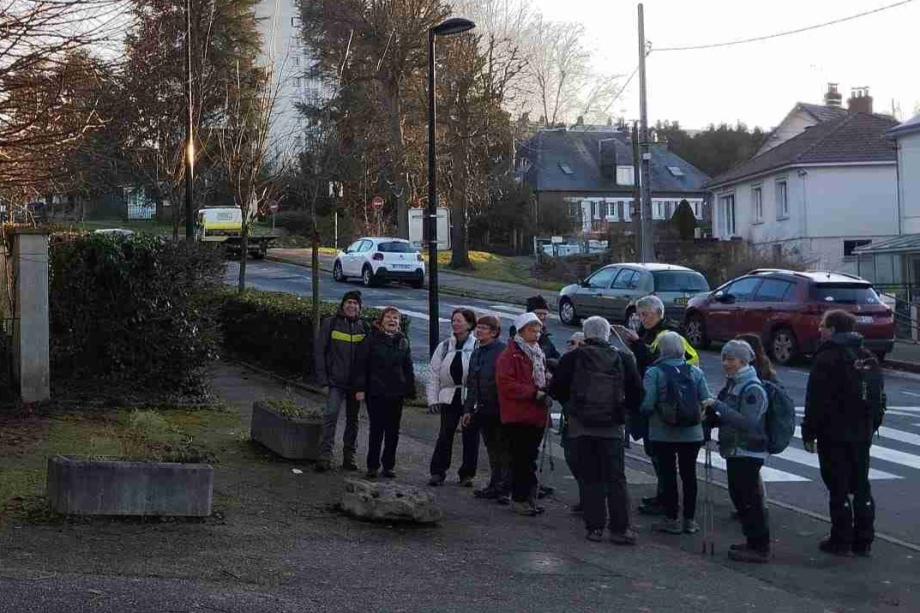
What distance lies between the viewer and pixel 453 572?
8.09m

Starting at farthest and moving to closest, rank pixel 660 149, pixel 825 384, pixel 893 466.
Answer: pixel 660 149 → pixel 893 466 → pixel 825 384

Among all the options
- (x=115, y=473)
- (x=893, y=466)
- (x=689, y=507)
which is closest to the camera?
(x=115, y=473)

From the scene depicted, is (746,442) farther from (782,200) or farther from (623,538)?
(782,200)

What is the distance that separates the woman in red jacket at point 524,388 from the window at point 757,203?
40.1 meters

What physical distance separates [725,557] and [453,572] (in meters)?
2.44

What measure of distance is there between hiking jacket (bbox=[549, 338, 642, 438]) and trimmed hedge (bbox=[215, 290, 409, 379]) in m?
6.70

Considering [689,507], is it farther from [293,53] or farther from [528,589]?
[293,53]

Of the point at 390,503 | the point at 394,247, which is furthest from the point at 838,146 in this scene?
the point at 390,503

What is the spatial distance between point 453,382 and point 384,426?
0.78 metres

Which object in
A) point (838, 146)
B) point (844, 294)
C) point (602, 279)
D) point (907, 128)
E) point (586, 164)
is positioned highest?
point (586, 164)

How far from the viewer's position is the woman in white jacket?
35.6 ft

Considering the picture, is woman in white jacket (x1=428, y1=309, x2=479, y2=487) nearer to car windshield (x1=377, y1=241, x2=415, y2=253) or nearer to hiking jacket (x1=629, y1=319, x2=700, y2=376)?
hiking jacket (x1=629, y1=319, x2=700, y2=376)

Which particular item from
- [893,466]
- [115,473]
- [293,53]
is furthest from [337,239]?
[115,473]

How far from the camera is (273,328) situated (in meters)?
18.0
